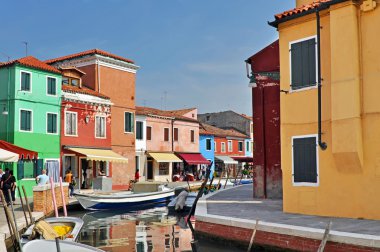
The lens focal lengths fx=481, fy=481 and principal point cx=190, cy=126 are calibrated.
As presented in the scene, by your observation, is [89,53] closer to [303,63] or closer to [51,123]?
[51,123]

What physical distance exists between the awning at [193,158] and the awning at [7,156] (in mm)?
24215

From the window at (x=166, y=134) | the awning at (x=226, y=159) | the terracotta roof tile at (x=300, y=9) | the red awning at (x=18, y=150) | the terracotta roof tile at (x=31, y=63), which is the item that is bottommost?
the awning at (x=226, y=159)

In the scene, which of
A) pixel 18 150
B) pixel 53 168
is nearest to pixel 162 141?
pixel 53 168

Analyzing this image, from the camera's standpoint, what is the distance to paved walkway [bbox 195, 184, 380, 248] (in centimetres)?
889

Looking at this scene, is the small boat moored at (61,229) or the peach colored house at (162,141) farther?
the peach colored house at (162,141)

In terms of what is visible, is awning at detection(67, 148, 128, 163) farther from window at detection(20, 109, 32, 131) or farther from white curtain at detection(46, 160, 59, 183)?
window at detection(20, 109, 32, 131)

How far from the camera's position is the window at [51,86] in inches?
1064

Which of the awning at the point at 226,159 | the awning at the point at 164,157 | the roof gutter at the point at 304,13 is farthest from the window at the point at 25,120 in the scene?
the awning at the point at 226,159

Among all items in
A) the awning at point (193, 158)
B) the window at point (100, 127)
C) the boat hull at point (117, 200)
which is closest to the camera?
the boat hull at point (117, 200)

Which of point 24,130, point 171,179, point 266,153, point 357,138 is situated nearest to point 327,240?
point 357,138

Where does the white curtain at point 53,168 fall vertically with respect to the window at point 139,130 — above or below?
below

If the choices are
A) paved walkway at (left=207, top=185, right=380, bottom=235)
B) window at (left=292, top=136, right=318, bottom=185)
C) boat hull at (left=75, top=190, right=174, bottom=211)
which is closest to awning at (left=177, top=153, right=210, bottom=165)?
boat hull at (left=75, top=190, right=174, bottom=211)

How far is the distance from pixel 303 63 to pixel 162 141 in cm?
2542

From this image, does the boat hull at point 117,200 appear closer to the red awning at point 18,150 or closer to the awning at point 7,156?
the red awning at point 18,150
